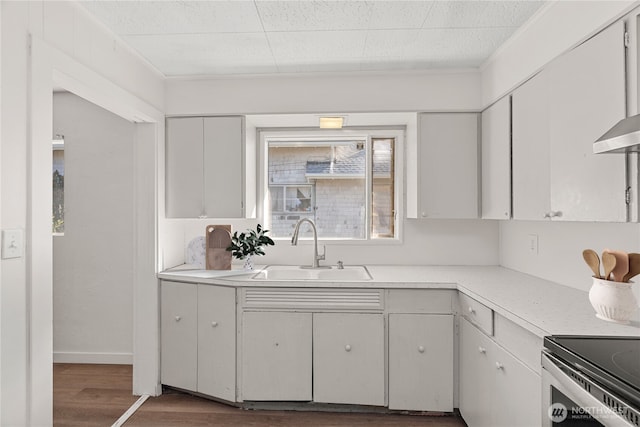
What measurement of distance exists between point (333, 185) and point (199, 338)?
1570 millimetres

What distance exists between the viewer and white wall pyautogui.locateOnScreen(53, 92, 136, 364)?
3.04m

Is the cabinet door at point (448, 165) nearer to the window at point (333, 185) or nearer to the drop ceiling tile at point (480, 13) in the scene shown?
the window at point (333, 185)

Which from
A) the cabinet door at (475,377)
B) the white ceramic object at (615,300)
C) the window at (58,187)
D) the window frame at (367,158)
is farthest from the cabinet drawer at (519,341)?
the window at (58,187)

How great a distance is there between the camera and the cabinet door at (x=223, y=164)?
2703 mm

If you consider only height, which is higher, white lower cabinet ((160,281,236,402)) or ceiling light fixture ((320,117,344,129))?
ceiling light fixture ((320,117,344,129))

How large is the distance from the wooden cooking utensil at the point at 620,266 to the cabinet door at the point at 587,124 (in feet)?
0.43

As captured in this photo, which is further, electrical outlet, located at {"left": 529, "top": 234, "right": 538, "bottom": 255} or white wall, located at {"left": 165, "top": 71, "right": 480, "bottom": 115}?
white wall, located at {"left": 165, "top": 71, "right": 480, "bottom": 115}

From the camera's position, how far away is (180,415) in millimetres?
2303

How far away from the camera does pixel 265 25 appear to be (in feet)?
6.57

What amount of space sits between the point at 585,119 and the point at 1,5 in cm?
232

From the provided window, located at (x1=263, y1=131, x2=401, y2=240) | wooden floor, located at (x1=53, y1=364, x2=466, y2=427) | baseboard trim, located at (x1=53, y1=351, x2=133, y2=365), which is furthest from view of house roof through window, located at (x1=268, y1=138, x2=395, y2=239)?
baseboard trim, located at (x1=53, y1=351, x2=133, y2=365)

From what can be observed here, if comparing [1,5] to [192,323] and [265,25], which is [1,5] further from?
[192,323]

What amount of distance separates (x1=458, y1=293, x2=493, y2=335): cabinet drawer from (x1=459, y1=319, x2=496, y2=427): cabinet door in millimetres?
39

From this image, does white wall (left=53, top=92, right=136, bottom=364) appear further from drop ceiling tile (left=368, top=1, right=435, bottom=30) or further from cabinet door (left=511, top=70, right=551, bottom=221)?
cabinet door (left=511, top=70, right=551, bottom=221)
